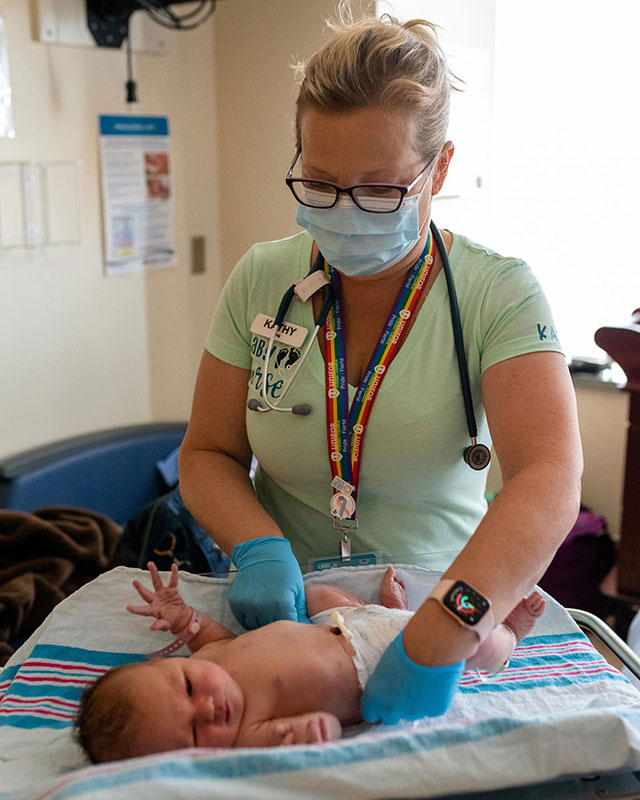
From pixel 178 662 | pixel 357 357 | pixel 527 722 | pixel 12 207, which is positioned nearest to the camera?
pixel 527 722

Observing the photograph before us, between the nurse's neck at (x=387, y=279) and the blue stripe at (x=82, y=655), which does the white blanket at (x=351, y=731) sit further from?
the nurse's neck at (x=387, y=279)

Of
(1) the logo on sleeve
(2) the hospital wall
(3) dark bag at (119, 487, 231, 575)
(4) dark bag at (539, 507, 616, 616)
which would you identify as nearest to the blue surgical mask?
(1) the logo on sleeve

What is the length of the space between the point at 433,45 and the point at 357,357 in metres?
0.50

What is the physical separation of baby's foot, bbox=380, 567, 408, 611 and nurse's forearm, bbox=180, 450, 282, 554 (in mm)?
190

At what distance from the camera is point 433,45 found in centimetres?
136

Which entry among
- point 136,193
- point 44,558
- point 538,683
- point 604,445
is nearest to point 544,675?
point 538,683

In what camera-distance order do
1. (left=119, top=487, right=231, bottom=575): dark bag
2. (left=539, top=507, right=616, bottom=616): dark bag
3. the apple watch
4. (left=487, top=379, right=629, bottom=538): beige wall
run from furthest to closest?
(left=487, top=379, right=629, bottom=538): beige wall → (left=539, top=507, right=616, bottom=616): dark bag → (left=119, top=487, right=231, bottom=575): dark bag → the apple watch

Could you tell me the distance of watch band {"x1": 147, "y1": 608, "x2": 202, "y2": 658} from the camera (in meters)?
1.33

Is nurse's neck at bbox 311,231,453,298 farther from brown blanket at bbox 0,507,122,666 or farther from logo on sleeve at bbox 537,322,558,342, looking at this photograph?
brown blanket at bbox 0,507,122,666

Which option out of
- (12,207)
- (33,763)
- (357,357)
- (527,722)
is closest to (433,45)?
(357,357)

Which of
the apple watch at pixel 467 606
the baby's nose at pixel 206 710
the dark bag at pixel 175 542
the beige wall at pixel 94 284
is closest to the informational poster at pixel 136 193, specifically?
the beige wall at pixel 94 284

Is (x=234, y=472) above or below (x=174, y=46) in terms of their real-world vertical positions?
below

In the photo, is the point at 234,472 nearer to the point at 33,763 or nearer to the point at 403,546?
the point at 403,546

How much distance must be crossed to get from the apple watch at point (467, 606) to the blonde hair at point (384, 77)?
653 millimetres
